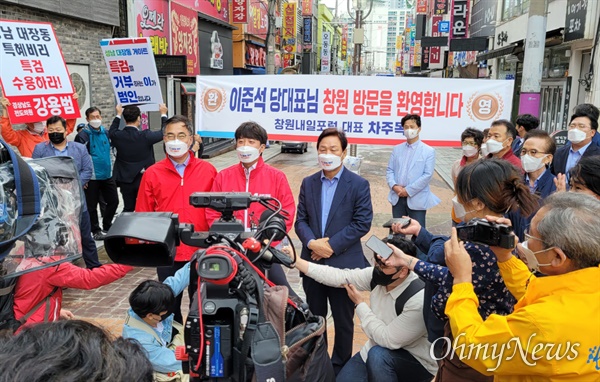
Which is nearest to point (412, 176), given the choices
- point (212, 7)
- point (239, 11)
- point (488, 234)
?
point (488, 234)

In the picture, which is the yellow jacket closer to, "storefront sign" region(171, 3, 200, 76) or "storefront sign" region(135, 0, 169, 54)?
"storefront sign" region(135, 0, 169, 54)

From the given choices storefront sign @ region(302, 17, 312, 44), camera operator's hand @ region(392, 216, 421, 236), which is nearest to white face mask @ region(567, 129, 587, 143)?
camera operator's hand @ region(392, 216, 421, 236)

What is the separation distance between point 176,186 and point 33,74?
2.88 metres

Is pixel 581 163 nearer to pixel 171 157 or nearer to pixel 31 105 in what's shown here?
pixel 171 157

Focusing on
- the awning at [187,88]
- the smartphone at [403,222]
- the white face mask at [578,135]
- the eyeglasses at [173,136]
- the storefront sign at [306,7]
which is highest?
the storefront sign at [306,7]

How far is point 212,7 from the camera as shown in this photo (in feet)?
58.7

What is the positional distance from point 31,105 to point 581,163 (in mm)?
5246

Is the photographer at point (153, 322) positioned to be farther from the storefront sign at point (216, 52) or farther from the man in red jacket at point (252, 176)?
the storefront sign at point (216, 52)

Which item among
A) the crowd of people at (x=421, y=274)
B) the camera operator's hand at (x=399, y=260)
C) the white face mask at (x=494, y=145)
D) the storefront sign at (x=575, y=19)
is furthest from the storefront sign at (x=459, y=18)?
the camera operator's hand at (x=399, y=260)

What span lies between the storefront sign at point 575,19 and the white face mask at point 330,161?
30.1 ft

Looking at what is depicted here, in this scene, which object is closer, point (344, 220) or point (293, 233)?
point (344, 220)

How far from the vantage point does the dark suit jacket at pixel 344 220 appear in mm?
3527

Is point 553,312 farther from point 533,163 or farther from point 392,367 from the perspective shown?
point 533,163

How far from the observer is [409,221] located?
2.84m
